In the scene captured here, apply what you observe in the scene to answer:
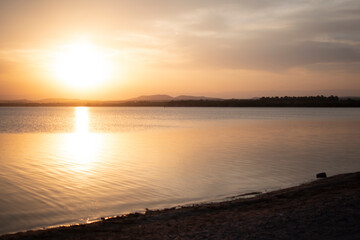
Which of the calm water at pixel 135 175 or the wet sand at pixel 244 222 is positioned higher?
the wet sand at pixel 244 222

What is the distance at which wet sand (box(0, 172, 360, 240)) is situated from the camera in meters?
5.73

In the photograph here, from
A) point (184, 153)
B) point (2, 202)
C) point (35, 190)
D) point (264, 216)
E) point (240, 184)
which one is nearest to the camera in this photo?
point (264, 216)

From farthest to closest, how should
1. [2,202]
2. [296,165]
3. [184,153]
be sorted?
1. [184,153]
2. [296,165]
3. [2,202]

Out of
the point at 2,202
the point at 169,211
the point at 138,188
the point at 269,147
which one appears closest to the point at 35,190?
the point at 2,202

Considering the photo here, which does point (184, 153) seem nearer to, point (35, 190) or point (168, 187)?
point (168, 187)

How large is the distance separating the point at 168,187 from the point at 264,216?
15.0 ft

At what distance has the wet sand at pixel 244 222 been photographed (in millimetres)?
5734

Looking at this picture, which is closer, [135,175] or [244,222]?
[244,222]

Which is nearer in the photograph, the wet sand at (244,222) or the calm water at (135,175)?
the wet sand at (244,222)

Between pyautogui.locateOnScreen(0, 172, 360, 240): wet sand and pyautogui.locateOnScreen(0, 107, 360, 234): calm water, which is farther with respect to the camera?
pyautogui.locateOnScreen(0, 107, 360, 234): calm water

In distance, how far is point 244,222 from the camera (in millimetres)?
6473

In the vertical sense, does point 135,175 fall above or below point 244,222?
below

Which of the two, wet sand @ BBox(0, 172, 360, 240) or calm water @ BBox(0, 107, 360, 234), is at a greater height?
wet sand @ BBox(0, 172, 360, 240)

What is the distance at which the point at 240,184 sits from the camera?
36.4 feet
